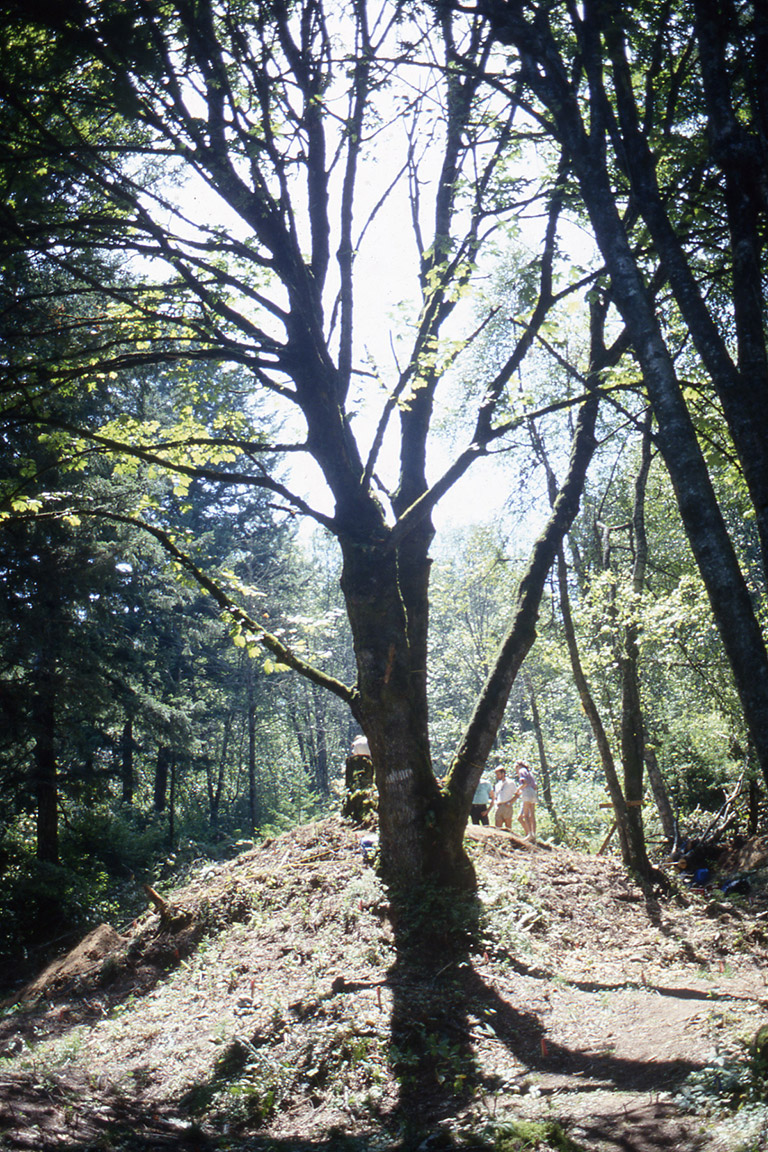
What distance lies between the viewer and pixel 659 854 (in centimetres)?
1271

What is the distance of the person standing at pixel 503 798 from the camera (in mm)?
13750

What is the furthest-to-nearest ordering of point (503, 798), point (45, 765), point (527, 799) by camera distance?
point (503, 798)
point (45, 765)
point (527, 799)

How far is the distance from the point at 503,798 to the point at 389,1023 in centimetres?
899

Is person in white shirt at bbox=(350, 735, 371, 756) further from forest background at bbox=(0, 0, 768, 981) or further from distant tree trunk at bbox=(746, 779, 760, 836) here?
distant tree trunk at bbox=(746, 779, 760, 836)

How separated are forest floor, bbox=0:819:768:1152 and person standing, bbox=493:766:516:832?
15.1 ft

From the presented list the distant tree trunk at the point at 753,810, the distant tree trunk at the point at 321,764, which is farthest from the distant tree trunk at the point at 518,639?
the distant tree trunk at the point at 321,764

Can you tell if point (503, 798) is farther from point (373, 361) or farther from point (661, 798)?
point (373, 361)

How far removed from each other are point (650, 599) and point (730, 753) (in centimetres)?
505

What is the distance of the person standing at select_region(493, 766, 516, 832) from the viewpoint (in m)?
13.8

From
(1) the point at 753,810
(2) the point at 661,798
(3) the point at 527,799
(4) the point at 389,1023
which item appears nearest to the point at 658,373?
(4) the point at 389,1023

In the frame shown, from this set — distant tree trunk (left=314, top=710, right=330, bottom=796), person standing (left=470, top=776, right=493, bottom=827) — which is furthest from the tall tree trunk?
distant tree trunk (left=314, top=710, right=330, bottom=796)

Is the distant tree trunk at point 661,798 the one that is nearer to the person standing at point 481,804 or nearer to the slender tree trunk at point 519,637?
the person standing at point 481,804

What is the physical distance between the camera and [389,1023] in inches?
203

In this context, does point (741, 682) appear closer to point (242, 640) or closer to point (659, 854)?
point (242, 640)
